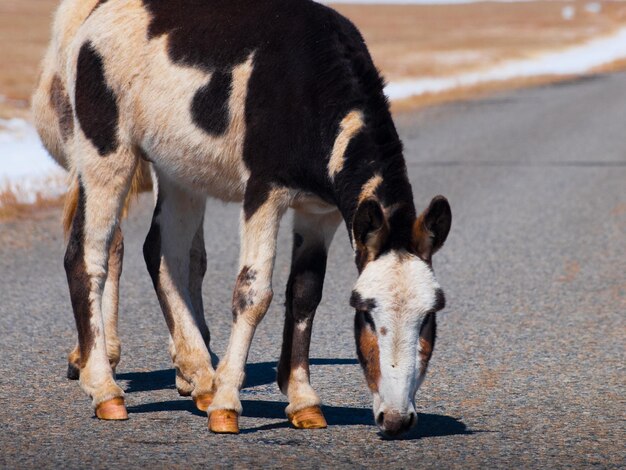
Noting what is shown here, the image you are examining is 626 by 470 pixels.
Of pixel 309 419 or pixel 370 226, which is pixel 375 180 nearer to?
pixel 370 226

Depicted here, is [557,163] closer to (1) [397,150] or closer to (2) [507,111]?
(2) [507,111]

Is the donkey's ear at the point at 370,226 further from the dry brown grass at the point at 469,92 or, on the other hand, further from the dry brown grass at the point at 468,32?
the dry brown grass at the point at 468,32

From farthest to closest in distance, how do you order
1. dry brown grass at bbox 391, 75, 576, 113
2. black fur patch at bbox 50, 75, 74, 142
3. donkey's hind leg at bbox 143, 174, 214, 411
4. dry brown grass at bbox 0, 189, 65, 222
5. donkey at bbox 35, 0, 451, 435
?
dry brown grass at bbox 391, 75, 576, 113
dry brown grass at bbox 0, 189, 65, 222
black fur patch at bbox 50, 75, 74, 142
donkey's hind leg at bbox 143, 174, 214, 411
donkey at bbox 35, 0, 451, 435

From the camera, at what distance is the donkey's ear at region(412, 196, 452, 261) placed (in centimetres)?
530

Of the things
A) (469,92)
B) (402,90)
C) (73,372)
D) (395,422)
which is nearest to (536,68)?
(469,92)

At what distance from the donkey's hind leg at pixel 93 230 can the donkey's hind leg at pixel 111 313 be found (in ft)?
1.17

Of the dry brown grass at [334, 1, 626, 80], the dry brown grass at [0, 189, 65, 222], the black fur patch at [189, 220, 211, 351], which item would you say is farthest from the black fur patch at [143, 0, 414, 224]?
the dry brown grass at [334, 1, 626, 80]

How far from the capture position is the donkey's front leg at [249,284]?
5.89 metres

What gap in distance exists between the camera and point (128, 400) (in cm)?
664

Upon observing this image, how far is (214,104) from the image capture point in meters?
6.22

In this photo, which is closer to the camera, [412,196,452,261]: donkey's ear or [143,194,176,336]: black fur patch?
[412,196,452,261]: donkey's ear

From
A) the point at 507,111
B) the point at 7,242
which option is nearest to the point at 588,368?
the point at 7,242

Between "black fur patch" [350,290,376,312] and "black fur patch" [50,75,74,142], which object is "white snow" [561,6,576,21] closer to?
"black fur patch" [50,75,74,142]

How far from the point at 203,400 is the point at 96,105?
1.67 meters
